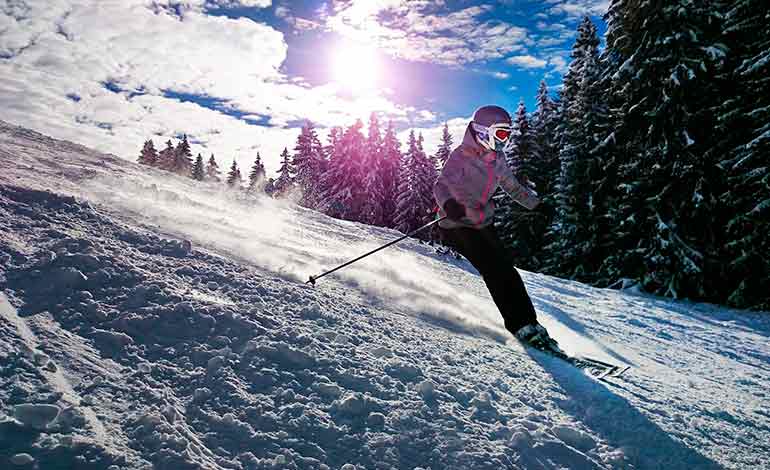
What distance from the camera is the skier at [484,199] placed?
4.56 meters

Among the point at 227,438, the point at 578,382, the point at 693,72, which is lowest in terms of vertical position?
the point at 227,438

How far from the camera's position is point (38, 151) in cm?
764

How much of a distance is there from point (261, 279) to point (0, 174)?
3.16m

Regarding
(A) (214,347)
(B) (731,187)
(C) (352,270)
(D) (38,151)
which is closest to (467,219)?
(C) (352,270)

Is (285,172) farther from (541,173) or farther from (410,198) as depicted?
(541,173)

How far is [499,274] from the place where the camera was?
459 cm

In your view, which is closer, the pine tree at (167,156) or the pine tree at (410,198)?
the pine tree at (410,198)

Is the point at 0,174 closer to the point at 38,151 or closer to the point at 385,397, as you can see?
the point at 38,151

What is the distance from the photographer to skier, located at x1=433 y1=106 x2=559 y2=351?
456cm

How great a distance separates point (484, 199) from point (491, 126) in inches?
29.8

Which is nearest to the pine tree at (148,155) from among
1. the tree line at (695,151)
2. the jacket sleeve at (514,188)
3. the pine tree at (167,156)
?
the pine tree at (167,156)

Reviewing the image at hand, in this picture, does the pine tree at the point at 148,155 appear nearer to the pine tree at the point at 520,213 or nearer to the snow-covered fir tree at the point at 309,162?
the snow-covered fir tree at the point at 309,162

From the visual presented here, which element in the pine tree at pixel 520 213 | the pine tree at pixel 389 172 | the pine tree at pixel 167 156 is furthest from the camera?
the pine tree at pixel 167 156

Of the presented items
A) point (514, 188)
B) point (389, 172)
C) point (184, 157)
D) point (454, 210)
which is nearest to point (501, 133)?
point (514, 188)
